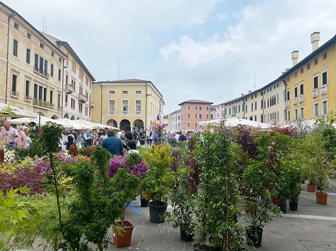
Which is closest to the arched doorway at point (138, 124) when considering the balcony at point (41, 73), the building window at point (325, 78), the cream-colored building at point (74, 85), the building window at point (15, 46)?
the cream-colored building at point (74, 85)

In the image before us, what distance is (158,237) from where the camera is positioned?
404 cm

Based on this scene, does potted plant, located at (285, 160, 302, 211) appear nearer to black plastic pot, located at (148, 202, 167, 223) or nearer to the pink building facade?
black plastic pot, located at (148, 202, 167, 223)

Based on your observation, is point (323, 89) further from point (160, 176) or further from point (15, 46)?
point (15, 46)

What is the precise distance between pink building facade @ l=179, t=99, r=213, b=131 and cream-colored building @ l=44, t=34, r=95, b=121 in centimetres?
4136

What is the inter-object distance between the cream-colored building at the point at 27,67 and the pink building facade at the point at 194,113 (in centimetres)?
5551

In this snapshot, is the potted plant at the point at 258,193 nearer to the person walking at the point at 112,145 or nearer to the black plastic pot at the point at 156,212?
the black plastic pot at the point at 156,212

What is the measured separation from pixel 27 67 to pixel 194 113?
63.1m

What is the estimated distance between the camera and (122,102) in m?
48.5

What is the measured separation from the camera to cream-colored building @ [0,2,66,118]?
1981 cm

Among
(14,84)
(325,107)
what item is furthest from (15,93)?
(325,107)

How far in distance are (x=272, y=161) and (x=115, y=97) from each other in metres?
45.9

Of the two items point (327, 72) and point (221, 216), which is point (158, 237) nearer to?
point (221, 216)

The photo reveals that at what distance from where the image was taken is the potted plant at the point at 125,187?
2977mm

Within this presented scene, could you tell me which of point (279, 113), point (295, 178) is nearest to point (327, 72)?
point (279, 113)
